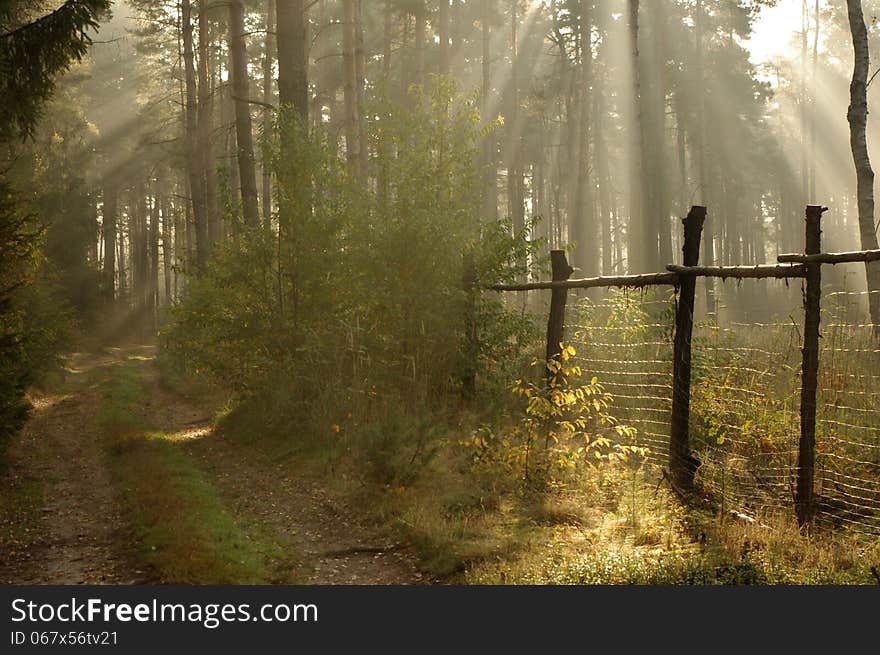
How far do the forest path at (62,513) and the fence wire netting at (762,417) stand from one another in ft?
17.8

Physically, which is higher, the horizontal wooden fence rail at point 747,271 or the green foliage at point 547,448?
the horizontal wooden fence rail at point 747,271

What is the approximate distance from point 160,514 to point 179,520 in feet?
1.19

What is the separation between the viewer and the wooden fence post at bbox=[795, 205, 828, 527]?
21.8 ft

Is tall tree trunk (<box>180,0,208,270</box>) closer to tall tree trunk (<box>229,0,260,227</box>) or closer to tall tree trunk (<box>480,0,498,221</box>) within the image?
tall tree trunk (<box>229,0,260,227</box>)

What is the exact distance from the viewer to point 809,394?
21.8 feet

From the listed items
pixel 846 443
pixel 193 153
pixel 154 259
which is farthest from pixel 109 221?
pixel 846 443

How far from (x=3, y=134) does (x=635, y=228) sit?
58.9 ft

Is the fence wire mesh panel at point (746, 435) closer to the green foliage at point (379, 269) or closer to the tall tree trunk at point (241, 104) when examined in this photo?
the green foliage at point (379, 269)

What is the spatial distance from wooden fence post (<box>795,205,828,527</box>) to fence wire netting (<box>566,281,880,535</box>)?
14cm

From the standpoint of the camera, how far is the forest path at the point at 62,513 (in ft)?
22.0

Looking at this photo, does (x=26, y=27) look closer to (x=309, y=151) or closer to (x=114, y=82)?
(x=309, y=151)

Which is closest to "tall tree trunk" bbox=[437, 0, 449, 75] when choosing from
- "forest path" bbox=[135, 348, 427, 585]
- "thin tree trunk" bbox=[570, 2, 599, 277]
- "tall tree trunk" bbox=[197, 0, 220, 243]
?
"thin tree trunk" bbox=[570, 2, 599, 277]

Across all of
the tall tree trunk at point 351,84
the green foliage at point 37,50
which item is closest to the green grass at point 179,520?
the green foliage at point 37,50

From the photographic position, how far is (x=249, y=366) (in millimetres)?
13016
